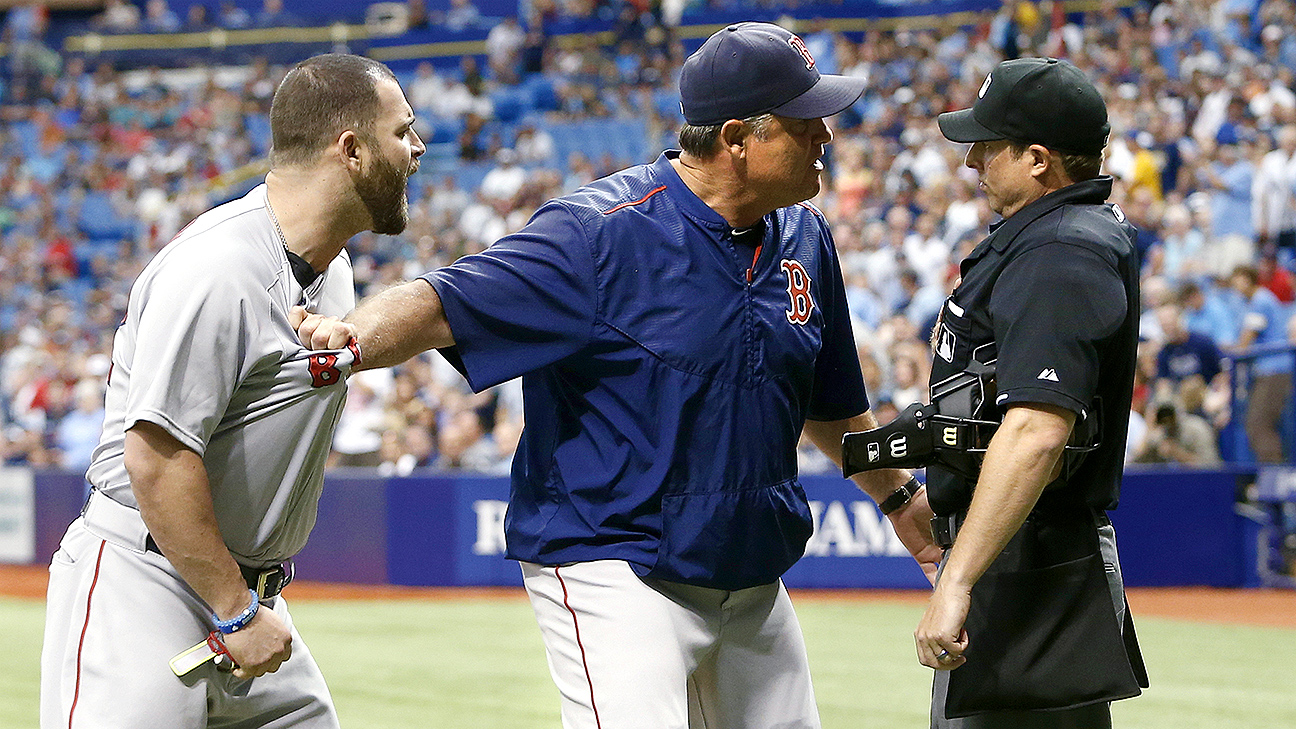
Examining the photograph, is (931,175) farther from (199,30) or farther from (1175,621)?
(199,30)

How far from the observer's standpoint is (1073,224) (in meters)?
2.93

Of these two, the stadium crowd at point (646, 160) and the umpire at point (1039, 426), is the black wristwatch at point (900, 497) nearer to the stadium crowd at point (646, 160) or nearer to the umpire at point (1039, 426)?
the umpire at point (1039, 426)

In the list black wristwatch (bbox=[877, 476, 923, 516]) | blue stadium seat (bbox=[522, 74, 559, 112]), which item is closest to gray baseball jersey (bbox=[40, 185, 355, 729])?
black wristwatch (bbox=[877, 476, 923, 516])

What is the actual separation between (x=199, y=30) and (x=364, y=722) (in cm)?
2263

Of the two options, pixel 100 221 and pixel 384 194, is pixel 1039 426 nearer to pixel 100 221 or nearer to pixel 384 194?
pixel 384 194

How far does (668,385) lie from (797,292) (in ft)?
1.48

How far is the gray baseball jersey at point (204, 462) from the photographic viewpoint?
2.71 metres

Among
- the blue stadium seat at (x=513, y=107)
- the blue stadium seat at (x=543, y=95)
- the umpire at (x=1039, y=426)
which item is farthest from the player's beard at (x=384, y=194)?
the blue stadium seat at (x=513, y=107)

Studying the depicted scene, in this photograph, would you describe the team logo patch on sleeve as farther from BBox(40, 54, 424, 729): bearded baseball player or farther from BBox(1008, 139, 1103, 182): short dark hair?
BBox(40, 54, 424, 729): bearded baseball player

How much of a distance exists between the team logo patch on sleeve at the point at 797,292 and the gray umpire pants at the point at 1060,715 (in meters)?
0.70

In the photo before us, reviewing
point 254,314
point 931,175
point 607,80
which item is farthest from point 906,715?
point 607,80

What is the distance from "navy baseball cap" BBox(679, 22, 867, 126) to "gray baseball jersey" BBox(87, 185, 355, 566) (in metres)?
0.99

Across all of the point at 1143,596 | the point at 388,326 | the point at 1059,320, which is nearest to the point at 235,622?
the point at 388,326

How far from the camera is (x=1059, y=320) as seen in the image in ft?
9.23
